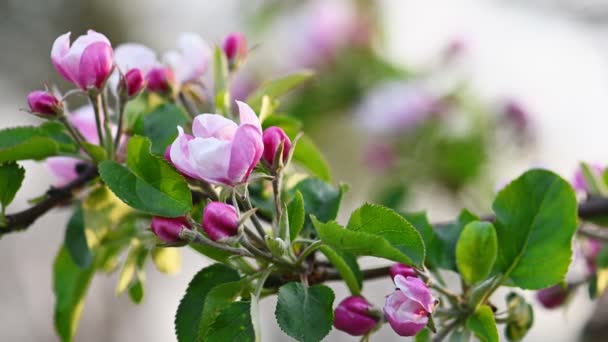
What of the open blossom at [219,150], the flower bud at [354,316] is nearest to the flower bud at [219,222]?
the open blossom at [219,150]

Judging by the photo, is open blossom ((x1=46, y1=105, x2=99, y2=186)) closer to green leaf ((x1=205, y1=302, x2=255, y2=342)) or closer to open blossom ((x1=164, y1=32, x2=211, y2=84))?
open blossom ((x1=164, y1=32, x2=211, y2=84))

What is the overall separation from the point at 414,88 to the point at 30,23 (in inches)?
121

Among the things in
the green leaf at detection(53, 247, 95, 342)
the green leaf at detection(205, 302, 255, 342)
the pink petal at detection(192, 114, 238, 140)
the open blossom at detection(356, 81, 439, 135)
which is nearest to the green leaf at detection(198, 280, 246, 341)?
the green leaf at detection(205, 302, 255, 342)

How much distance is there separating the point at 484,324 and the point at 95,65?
30cm

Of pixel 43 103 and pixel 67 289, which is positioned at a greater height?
pixel 43 103

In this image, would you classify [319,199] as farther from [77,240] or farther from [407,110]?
[407,110]

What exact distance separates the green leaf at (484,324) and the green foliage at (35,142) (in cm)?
30

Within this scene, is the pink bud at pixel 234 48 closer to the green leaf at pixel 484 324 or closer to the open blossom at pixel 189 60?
the open blossom at pixel 189 60

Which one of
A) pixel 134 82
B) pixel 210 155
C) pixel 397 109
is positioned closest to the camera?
pixel 210 155

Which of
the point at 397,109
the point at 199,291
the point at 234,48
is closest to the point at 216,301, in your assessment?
the point at 199,291

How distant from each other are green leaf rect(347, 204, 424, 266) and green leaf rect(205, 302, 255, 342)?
0.08 m

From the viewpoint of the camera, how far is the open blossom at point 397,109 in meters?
1.51

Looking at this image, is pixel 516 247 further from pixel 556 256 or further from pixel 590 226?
pixel 590 226

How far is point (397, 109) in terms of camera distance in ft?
4.95
